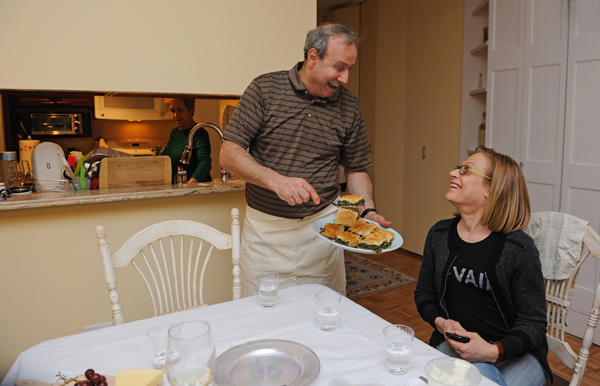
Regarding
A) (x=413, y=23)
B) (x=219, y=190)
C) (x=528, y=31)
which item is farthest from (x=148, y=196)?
(x=413, y=23)

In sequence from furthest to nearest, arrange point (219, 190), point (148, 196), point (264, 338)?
point (219, 190) → point (148, 196) → point (264, 338)

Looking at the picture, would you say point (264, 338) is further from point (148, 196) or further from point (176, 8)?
point (176, 8)

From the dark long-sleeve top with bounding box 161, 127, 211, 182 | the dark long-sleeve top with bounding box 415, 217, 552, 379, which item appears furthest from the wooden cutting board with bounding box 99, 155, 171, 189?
the dark long-sleeve top with bounding box 415, 217, 552, 379

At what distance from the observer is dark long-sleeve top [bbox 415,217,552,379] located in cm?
139

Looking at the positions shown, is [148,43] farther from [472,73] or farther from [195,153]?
[472,73]

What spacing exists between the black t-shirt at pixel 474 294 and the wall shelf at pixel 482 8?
2.80 meters

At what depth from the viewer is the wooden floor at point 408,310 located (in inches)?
97.0

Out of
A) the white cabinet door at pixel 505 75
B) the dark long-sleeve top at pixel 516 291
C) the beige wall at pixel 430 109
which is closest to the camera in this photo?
the dark long-sleeve top at pixel 516 291

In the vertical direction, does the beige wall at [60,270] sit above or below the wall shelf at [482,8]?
below

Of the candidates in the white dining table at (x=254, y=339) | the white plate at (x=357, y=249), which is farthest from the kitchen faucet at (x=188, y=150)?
the white dining table at (x=254, y=339)

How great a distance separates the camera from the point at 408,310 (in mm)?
3346

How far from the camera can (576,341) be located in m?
2.83

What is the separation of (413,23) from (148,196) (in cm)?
347

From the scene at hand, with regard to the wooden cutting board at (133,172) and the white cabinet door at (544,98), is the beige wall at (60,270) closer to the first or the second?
the wooden cutting board at (133,172)
